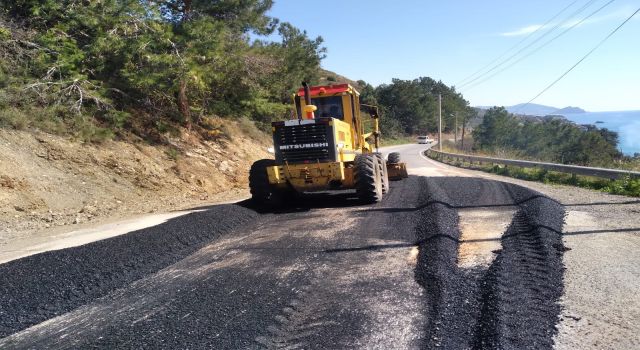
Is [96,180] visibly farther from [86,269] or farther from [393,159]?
[393,159]

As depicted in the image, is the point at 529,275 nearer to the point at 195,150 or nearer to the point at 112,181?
the point at 112,181

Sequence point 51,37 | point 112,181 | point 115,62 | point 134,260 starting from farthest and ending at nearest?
point 115,62 < point 51,37 < point 112,181 < point 134,260

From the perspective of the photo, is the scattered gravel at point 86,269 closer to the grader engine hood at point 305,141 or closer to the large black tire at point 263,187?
the large black tire at point 263,187

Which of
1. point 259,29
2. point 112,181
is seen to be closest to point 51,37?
point 112,181

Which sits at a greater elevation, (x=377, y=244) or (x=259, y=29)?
(x=259, y=29)

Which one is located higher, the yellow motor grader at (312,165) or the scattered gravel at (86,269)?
the yellow motor grader at (312,165)

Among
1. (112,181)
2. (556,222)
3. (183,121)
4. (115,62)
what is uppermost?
(115,62)

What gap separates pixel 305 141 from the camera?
37.1 ft

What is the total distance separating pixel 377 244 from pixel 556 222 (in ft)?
10.2

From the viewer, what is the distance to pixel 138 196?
572 inches

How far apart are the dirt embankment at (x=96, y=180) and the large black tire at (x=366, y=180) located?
5106mm

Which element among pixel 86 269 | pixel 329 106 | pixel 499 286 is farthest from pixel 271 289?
pixel 329 106

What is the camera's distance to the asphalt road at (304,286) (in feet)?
13.6

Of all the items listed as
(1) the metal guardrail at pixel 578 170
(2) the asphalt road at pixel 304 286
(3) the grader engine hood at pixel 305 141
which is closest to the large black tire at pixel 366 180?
(3) the grader engine hood at pixel 305 141
